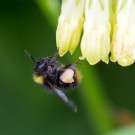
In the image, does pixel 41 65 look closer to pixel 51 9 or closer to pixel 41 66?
pixel 41 66

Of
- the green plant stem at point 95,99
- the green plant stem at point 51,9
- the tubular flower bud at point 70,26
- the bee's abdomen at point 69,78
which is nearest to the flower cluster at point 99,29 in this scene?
the tubular flower bud at point 70,26

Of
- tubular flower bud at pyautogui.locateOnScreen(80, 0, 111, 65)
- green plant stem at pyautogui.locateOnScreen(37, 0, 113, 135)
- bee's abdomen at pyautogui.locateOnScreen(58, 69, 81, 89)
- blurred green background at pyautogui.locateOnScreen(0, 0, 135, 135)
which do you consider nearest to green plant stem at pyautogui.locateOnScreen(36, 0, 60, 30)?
green plant stem at pyautogui.locateOnScreen(37, 0, 113, 135)

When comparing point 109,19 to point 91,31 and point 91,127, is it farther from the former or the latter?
point 91,127

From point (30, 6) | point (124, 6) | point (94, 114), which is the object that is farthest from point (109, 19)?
point (30, 6)

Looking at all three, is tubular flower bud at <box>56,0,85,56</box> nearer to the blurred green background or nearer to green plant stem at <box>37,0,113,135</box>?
green plant stem at <box>37,0,113,135</box>

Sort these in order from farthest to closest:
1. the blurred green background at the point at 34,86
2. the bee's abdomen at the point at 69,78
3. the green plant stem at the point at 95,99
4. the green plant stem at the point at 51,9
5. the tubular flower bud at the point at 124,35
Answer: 1. the blurred green background at the point at 34,86
2. the green plant stem at the point at 95,99
3. the green plant stem at the point at 51,9
4. the bee's abdomen at the point at 69,78
5. the tubular flower bud at the point at 124,35

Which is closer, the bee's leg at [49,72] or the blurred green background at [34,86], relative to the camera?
the bee's leg at [49,72]

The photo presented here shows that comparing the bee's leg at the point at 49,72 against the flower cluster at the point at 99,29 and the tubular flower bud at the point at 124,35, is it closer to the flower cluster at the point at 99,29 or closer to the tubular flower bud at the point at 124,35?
the flower cluster at the point at 99,29
